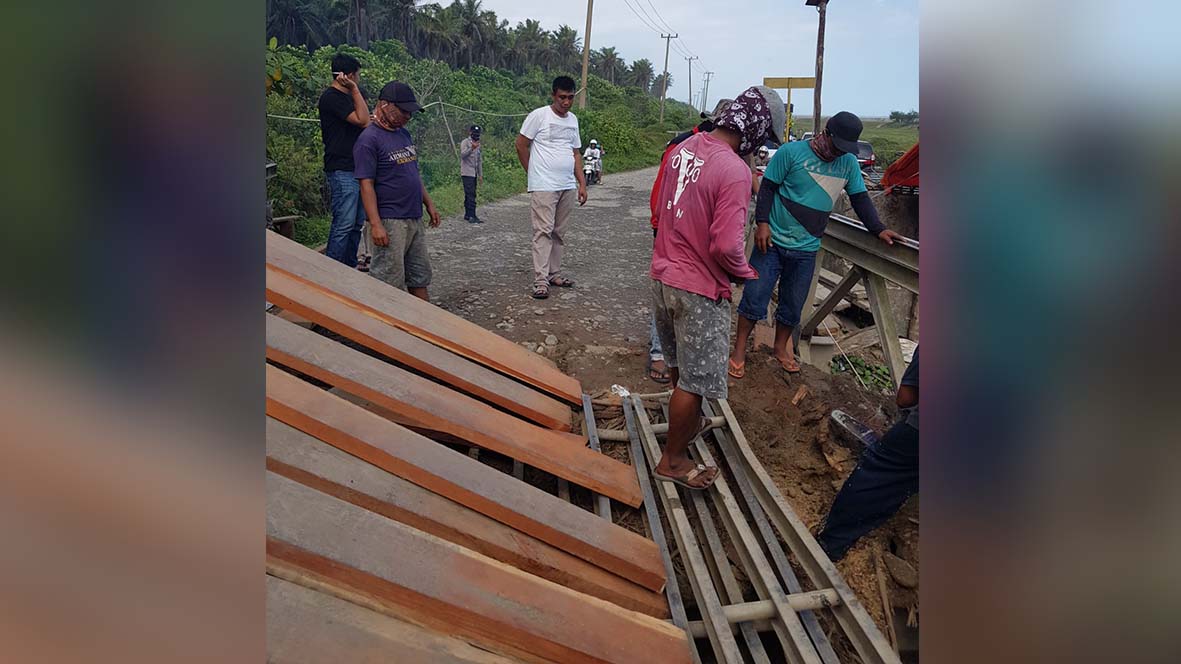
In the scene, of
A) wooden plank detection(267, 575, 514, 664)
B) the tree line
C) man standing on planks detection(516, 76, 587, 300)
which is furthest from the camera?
the tree line

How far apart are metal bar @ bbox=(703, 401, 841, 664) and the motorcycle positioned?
1282 centimetres

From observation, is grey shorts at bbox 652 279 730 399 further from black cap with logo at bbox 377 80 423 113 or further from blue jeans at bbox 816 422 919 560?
black cap with logo at bbox 377 80 423 113

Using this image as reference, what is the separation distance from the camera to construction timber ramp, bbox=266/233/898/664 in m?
1.65

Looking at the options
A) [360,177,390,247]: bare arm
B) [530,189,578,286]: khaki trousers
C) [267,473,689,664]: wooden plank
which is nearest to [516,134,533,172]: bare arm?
[530,189,578,286]: khaki trousers

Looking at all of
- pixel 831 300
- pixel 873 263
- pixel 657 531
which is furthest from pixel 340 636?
pixel 831 300

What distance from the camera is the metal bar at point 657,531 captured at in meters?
2.21

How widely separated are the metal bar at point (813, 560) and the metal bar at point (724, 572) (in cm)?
24
